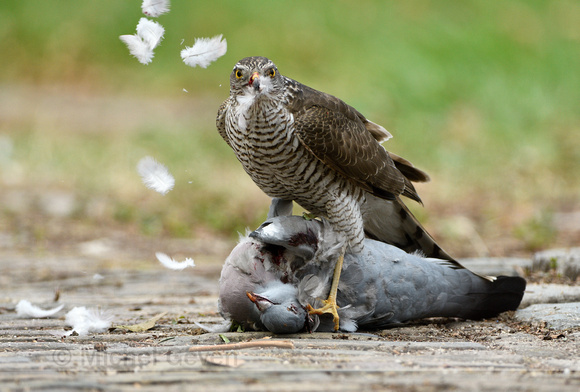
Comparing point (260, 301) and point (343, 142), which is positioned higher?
point (343, 142)

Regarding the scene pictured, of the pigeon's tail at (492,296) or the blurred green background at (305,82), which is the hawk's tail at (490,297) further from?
the blurred green background at (305,82)

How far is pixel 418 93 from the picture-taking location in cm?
1159

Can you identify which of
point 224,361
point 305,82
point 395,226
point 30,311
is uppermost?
point 305,82

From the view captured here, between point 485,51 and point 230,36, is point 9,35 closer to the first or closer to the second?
point 230,36

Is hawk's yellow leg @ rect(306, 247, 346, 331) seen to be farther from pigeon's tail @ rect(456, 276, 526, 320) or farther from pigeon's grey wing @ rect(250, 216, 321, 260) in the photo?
pigeon's tail @ rect(456, 276, 526, 320)

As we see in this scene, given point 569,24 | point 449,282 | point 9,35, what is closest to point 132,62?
point 9,35

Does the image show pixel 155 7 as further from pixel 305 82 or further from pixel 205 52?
pixel 305 82

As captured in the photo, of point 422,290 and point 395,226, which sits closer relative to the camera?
point 422,290

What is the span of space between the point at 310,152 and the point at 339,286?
626mm

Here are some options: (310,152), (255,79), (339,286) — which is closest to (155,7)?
(255,79)

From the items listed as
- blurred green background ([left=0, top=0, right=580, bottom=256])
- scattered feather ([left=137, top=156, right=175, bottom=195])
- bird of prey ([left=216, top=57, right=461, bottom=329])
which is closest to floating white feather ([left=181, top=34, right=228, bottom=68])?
bird of prey ([left=216, top=57, right=461, bottom=329])

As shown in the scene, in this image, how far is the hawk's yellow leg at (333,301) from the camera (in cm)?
331

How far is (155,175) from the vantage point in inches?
145

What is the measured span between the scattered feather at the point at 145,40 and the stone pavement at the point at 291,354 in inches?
48.6
